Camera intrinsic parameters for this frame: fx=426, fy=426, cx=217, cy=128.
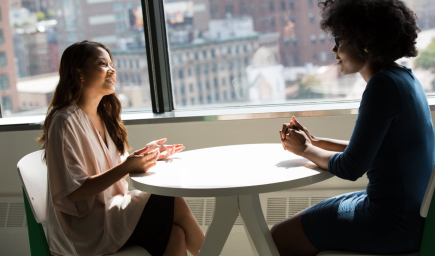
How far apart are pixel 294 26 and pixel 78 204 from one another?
6.31 feet

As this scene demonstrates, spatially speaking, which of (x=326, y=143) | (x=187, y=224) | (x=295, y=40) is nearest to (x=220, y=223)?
(x=187, y=224)

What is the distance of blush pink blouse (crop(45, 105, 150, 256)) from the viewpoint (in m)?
1.73

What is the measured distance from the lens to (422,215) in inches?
52.2

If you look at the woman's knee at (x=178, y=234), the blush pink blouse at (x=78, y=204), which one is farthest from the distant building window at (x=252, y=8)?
the woman's knee at (x=178, y=234)

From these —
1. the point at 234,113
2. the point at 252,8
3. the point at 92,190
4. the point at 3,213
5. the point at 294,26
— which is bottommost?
the point at 3,213

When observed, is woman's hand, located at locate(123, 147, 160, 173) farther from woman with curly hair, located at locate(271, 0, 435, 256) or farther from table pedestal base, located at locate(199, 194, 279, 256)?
woman with curly hair, located at locate(271, 0, 435, 256)

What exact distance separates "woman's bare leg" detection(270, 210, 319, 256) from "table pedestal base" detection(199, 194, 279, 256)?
28mm

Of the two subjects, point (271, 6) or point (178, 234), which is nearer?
point (178, 234)

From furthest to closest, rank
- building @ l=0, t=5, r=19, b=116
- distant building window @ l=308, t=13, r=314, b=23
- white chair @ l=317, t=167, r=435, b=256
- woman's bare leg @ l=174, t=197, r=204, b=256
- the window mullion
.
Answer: building @ l=0, t=5, r=19, b=116
the window mullion
distant building window @ l=308, t=13, r=314, b=23
woman's bare leg @ l=174, t=197, r=204, b=256
white chair @ l=317, t=167, r=435, b=256

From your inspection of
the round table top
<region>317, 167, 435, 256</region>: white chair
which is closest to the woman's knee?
the round table top

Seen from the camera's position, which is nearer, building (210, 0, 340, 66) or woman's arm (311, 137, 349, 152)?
woman's arm (311, 137, 349, 152)

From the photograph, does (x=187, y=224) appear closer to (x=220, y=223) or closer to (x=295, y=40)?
(x=220, y=223)

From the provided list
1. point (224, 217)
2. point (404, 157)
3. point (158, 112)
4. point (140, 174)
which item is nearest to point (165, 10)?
point (158, 112)

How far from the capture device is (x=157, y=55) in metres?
3.12
